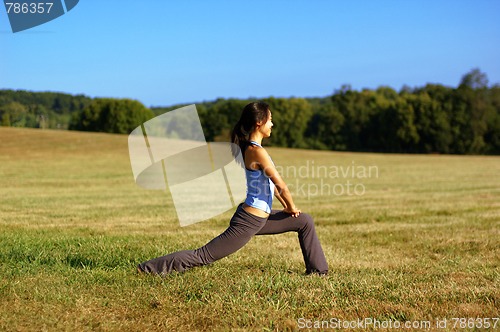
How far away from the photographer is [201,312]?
4.86m

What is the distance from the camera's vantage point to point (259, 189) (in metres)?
6.12

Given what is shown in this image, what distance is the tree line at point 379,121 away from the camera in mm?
87250

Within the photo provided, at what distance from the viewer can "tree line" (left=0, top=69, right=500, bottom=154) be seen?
87.2m

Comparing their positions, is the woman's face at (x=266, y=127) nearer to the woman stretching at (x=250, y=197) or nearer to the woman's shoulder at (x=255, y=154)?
the woman stretching at (x=250, y=197)

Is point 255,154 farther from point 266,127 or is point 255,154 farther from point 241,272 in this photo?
point 241,272

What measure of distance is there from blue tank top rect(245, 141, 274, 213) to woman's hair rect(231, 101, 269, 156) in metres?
0.14

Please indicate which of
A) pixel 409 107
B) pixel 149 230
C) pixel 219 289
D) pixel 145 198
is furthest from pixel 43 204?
pixel 409 107

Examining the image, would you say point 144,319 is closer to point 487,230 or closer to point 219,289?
point 219,289

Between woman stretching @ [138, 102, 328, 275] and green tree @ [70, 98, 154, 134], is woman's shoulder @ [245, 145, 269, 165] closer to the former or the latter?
woman stretching @ [138, 102, 328, 275]

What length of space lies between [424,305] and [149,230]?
7.75 metres

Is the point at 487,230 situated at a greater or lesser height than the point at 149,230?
lesser

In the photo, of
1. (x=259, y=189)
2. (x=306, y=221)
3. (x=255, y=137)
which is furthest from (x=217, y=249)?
(x=255, y=137)

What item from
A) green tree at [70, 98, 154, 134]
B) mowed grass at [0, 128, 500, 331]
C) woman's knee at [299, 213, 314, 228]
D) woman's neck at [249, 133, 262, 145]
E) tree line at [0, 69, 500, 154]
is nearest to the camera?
mowed grass at [0, 128, 500, 331]

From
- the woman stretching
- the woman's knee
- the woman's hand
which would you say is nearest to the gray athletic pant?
the woman stretching
